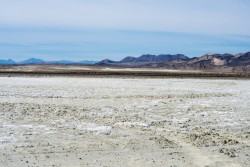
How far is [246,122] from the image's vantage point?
13195 millimetres

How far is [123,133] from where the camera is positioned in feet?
36.1

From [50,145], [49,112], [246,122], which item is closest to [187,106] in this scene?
[246,122]

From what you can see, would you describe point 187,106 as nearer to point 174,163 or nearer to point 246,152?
point 246,152

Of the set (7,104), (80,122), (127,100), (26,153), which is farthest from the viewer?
(127,100)

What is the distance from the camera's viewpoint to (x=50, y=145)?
937 centimetres

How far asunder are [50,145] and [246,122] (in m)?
6.80

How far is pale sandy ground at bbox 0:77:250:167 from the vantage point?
8.31 metres

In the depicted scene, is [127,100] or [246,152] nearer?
[246,152]

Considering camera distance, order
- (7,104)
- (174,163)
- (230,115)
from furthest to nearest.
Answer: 1. (7,104)
2. (230,115)
3. (174,163)

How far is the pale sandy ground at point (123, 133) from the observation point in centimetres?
831

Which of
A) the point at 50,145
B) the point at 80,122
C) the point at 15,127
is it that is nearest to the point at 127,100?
the point at 80,122

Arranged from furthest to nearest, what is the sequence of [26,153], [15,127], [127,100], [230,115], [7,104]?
1. [127,100]
2. [7,104]
3. [230,115]
4. [15,127]
5. [26,153]

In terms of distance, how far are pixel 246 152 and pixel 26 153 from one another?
4798 mm

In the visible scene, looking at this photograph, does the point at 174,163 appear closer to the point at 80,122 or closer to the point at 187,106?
the point at 80,122
